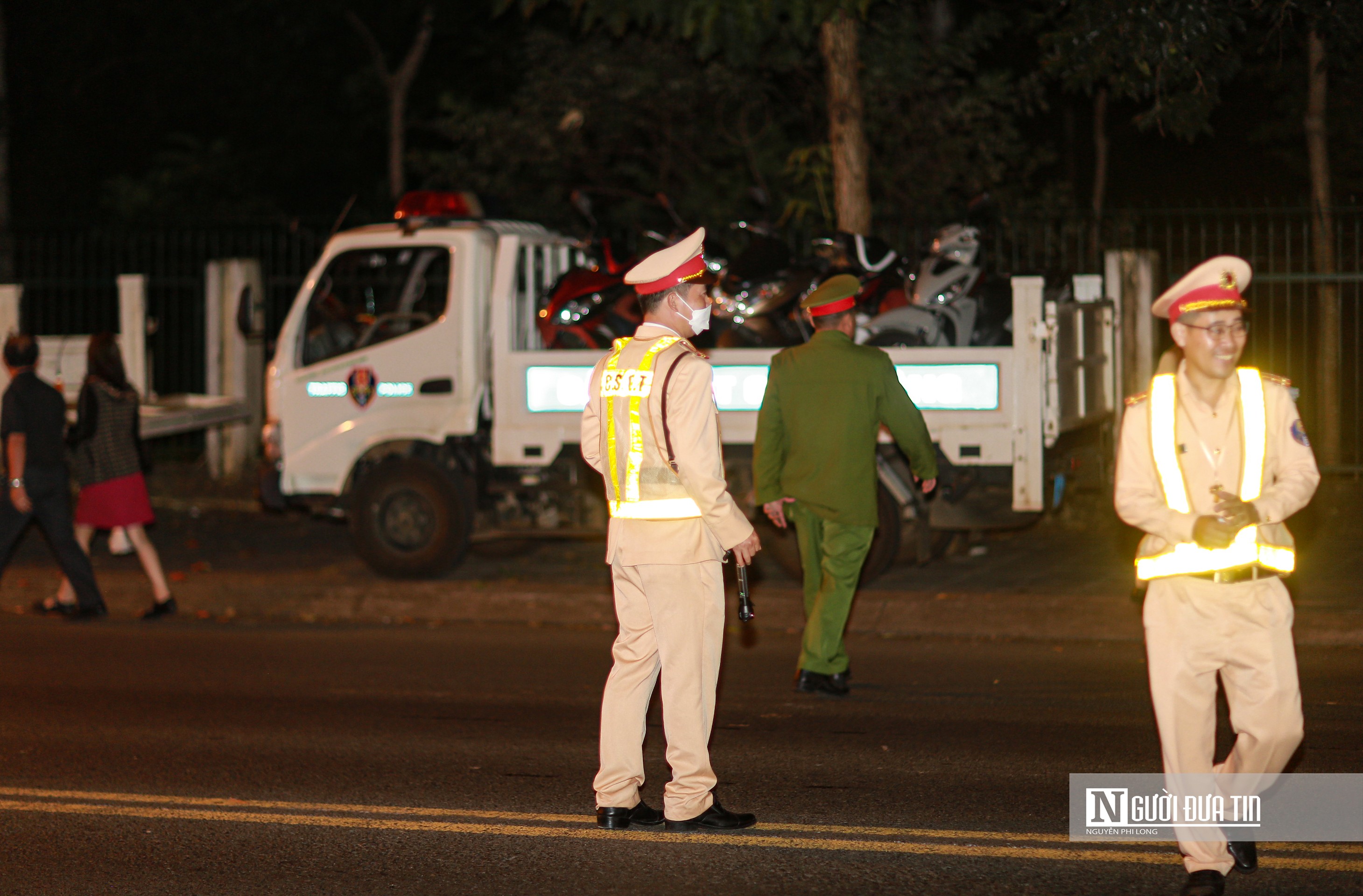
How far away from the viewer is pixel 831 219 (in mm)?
16000

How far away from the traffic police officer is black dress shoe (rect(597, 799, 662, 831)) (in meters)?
1.68

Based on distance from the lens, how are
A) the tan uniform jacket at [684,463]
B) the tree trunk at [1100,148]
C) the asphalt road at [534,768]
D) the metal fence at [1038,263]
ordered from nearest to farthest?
1. the asphalt road at [534,768]
2. the tan uniform jacket at [684,463]
3. the metal fence at [1038,263]
4. the tree trunk at [1100,148]

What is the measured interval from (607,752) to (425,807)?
33.1 inches

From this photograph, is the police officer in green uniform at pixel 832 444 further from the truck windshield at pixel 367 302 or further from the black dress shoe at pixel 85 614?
the black dress shoe at pixel 85 614

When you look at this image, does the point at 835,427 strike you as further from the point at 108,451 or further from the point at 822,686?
the point at 108,451

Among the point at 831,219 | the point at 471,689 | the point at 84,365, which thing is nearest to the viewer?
the point at 471,689

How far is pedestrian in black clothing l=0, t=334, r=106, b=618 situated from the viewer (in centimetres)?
942

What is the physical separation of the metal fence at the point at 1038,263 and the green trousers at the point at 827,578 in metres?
3.93

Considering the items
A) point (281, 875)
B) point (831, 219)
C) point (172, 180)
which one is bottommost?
point (281, 875)

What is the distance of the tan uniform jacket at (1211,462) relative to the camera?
442 centimetres

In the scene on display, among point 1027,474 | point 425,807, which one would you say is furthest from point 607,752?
point 1027,474

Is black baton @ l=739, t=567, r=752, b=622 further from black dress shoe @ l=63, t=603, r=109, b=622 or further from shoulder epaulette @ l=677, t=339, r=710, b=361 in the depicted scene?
black dress shoe @ l=63, t=603, r=109, b=622

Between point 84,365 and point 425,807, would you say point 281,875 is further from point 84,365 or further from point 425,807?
point 84,365

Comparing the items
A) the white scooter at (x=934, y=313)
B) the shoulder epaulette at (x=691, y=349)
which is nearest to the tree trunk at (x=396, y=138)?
the white scooter at (x=934, y=313)
